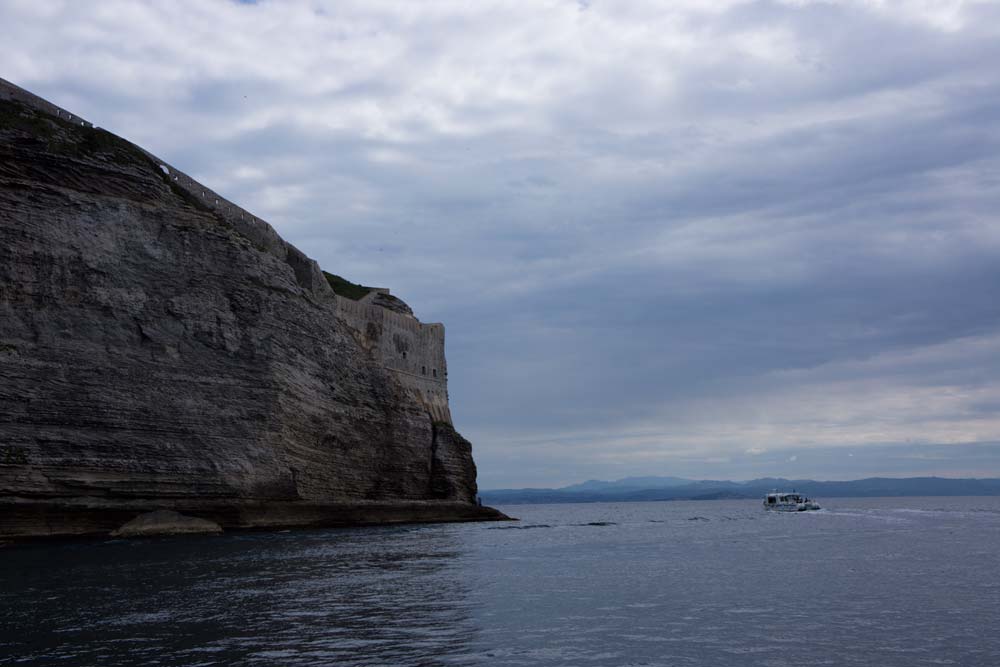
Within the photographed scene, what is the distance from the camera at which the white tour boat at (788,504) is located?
89.4 m

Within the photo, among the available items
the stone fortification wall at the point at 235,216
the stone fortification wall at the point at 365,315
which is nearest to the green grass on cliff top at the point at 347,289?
the stone fortification wall at the point at 365,315

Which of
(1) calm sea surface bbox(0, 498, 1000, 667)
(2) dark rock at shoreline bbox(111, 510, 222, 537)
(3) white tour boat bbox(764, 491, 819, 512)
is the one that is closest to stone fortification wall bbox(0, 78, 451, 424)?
(2) dark rock at shoreline bbox(111, 510, 222, 537)

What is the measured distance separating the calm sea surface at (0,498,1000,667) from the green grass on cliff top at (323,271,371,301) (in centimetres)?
3893

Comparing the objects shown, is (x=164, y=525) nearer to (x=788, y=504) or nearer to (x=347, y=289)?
(x=347, y=289)

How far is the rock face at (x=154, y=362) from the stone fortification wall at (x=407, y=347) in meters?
7.47

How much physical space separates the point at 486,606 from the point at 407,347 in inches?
1849

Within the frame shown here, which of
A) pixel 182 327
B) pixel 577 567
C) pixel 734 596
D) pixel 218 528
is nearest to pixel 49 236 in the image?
pixel 182 327

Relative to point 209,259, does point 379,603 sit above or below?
below

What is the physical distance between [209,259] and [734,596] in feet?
108

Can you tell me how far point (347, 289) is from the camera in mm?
73875

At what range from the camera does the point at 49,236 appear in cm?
3872

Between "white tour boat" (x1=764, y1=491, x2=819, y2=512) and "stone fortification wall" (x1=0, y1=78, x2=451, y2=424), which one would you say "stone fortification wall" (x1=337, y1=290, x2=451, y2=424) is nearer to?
"stone fortification wall" (x1=0, y1=78, x2=451, y2=424)

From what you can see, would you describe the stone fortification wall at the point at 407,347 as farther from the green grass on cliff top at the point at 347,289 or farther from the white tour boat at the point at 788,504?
the white tour boat at the point at 788,504

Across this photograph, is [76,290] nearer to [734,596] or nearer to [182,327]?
[182,327]
